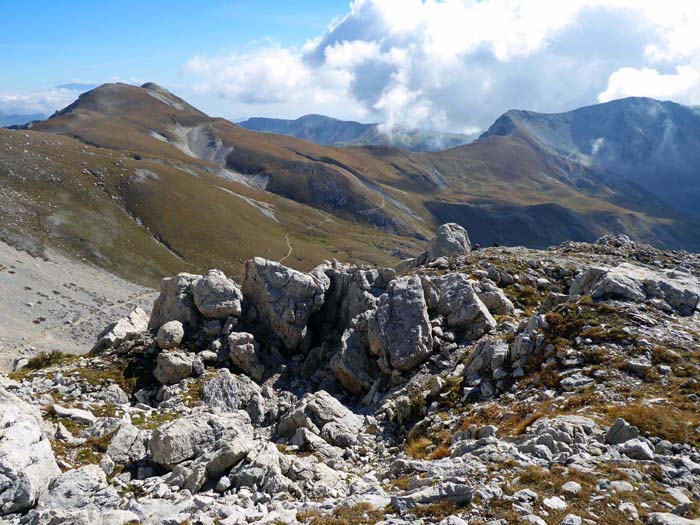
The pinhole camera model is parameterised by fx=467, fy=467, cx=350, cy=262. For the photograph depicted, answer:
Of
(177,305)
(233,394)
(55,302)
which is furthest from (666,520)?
(55,302)

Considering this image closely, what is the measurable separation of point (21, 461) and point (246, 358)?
67.1 feet

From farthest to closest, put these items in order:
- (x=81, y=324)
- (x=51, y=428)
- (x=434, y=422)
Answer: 1. (x=81, y=324)
2. (x=434, y=422)
3. (x=51, y=428)

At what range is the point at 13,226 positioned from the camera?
149 m

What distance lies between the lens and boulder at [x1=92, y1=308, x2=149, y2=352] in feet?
125

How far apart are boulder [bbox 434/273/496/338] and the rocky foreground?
140 mm

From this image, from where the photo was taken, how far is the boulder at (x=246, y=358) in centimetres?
3541

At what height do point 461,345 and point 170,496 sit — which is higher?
point 461,345

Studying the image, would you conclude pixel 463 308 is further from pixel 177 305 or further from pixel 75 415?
pixel 75 415

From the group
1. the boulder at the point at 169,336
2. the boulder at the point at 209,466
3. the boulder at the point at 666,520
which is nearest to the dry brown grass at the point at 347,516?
the boulder at the point at 209,466

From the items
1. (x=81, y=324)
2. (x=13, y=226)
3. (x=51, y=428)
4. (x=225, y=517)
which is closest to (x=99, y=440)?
(x=51, y=428)

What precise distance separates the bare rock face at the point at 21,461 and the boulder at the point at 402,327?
2012 cm

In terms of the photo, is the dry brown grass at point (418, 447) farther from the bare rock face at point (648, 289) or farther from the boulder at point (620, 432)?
the bare rock face at point (648, 289)

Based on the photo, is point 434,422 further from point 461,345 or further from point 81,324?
point 81,324

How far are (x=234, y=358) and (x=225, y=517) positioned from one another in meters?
21.9
